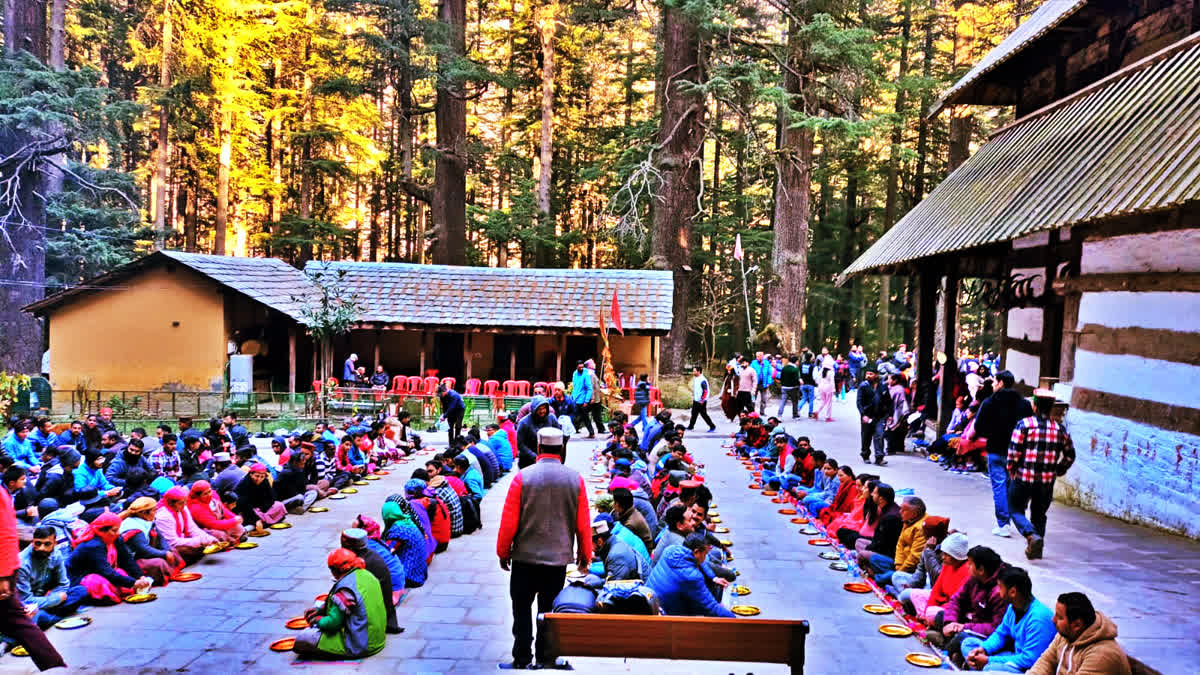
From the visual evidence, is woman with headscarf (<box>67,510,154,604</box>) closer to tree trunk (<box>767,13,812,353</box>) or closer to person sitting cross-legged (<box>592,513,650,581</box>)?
person sitting cross-legged (<box>592,513,650,581</box>)

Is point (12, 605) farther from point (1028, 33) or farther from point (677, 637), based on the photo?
point (1028, 33)

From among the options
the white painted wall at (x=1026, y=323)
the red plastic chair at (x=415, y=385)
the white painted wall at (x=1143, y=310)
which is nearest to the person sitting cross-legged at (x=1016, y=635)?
the white painted wall at (x=1143, y=310)

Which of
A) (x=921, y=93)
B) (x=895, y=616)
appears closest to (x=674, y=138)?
(x=921, y=93)

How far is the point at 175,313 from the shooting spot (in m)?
23.5

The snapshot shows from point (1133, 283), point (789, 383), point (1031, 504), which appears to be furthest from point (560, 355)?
point (1031, 504)

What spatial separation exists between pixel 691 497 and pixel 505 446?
686 cm

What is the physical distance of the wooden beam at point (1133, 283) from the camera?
368 inches

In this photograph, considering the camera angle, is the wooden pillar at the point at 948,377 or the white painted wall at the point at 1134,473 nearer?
the white painted wall at the point at 1134,473

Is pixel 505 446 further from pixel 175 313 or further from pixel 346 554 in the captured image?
pixel 175 313

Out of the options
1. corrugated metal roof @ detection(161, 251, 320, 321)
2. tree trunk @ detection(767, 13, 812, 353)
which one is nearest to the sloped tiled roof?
corrugated metal roof @ detection(161, 251, 320, 321)

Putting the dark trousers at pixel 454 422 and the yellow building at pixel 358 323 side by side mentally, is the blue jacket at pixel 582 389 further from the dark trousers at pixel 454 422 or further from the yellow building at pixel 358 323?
the yellow building at pixel 358 323

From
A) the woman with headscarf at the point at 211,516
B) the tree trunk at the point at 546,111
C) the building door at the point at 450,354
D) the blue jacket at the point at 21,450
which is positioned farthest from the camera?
the tree trunk at the point at 546,111

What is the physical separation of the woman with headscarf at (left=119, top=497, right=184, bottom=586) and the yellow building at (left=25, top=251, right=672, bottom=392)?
14744mm

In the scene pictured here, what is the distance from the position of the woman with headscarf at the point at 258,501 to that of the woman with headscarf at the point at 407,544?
123 inches
